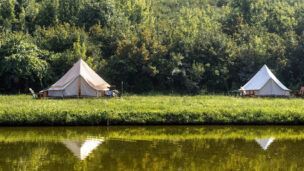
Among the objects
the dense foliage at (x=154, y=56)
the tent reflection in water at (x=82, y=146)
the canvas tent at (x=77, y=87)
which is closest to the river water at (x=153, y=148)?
the tent reflection in water at (x=82, y=146)

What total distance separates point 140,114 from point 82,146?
24.1 ft

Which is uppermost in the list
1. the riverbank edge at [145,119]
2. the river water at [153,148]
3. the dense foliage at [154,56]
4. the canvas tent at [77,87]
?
the dense foliage at [154,56]

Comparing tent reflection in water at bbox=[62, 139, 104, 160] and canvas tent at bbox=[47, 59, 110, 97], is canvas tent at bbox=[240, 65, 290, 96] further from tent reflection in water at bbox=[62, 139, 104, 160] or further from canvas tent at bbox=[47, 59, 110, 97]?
tent reflection in water at bbox=[62, 139, 104, 160]

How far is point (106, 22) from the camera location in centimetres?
5944

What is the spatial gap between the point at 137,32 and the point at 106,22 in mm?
8028

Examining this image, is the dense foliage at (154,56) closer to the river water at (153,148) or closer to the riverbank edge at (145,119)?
Result: the riverbank edge at (145,119)

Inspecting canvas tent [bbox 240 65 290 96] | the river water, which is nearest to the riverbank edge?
the river water

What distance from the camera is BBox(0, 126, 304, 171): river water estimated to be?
18906mm

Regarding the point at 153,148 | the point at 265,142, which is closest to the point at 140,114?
the point at 153,148

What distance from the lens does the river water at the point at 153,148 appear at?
18.9m

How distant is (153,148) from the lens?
2241 centimetres

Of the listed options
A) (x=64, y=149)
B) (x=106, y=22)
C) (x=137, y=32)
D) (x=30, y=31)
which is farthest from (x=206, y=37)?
(x=64, y=149)

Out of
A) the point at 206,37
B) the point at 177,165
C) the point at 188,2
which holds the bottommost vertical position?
the point at 177,165

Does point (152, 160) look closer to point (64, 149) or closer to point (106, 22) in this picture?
point (64, 149)
